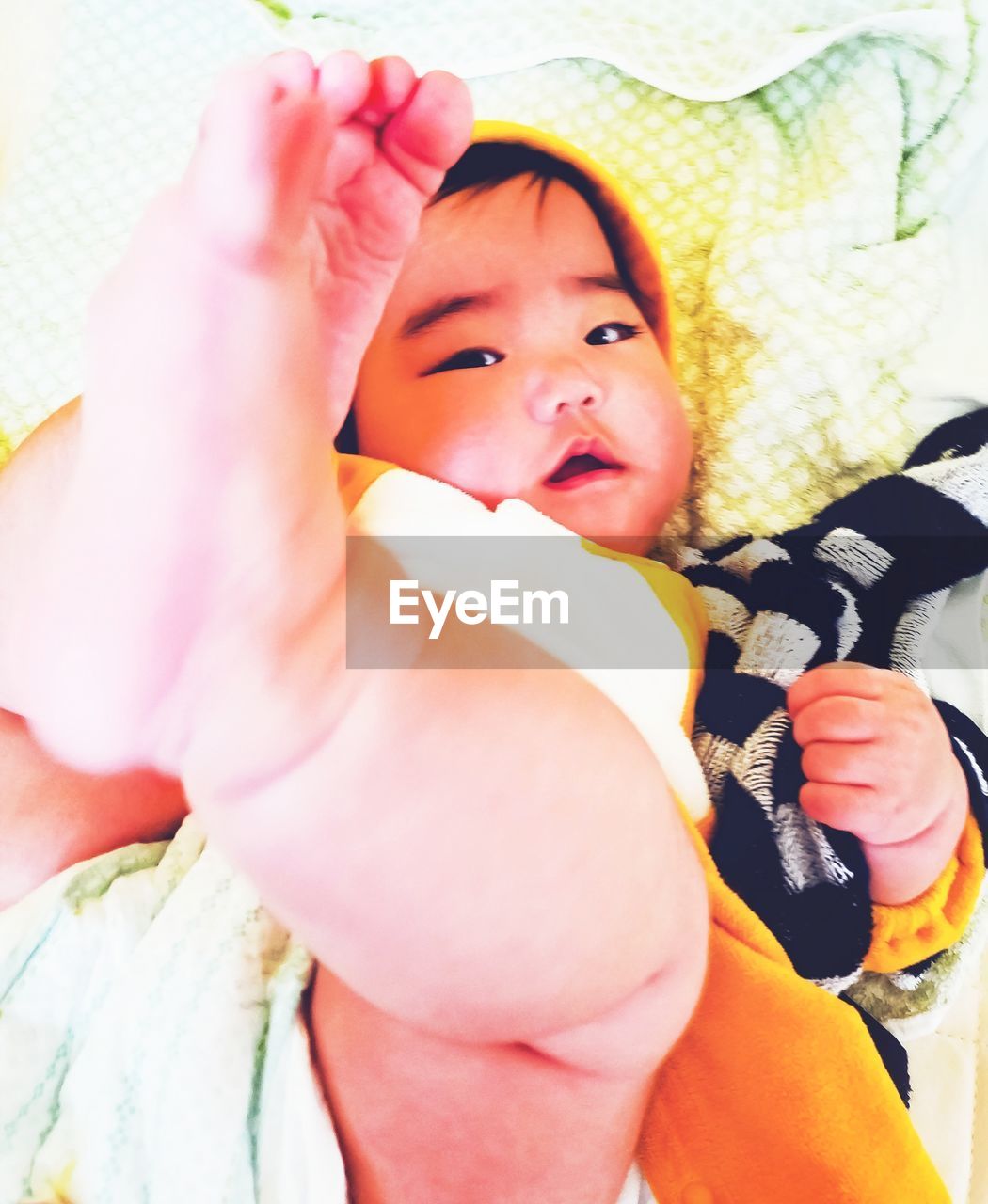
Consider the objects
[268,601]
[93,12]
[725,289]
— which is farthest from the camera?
[93,12]

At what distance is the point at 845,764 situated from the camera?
48cm

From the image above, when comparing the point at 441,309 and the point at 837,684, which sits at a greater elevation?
the point at 441,309

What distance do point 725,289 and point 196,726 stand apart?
22.0 inches

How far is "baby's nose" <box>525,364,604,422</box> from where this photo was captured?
21.9 inches

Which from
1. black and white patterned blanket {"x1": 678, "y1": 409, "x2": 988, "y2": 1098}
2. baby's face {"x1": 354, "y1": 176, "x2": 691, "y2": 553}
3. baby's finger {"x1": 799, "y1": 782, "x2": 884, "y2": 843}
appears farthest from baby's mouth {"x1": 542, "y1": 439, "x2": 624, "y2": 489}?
baby's finger {"x1": 799, "y1": 782, "x2": 884, "y2": 843}

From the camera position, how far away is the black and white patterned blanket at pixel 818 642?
49cm

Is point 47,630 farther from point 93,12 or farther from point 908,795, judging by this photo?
point 93,12

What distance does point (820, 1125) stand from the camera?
0.45 meters

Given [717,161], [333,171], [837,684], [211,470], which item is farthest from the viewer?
[717,161]

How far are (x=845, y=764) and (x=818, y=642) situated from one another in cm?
10

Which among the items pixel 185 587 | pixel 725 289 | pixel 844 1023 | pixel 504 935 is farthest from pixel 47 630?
pixel 725 289

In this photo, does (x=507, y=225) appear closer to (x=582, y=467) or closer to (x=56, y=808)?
(x=582, y=467)

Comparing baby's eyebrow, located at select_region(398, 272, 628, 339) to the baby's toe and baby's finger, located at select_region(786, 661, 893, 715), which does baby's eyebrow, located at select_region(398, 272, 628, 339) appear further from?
baby's finger, located at select_region(786, 661, 893, 715)

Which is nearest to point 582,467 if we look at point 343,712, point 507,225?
point 507,225
